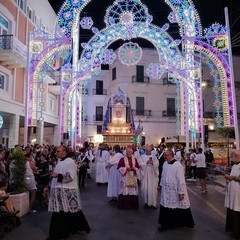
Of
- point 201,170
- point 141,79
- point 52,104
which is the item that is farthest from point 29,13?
point 201,170

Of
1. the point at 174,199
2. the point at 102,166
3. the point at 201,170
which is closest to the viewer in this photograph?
the point at 174,199

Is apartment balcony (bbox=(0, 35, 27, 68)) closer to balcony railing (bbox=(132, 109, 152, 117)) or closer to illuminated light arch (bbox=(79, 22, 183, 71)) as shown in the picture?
illuminated light arch (bbox=(79, 22, 183, 71))

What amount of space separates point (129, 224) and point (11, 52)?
14276 mm

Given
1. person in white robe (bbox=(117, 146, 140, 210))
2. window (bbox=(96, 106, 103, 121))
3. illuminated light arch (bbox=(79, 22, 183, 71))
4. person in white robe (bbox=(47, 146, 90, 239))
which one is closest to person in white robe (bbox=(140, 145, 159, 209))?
person in white robe (bbox=(117, 146, 140, 210))

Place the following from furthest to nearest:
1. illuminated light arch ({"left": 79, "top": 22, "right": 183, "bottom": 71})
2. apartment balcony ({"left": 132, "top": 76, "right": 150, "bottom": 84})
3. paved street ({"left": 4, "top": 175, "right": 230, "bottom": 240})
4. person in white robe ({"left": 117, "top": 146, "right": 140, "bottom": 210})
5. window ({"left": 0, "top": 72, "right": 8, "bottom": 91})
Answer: apartment balcony ({"left": 132, "top": 76, "right": 150, "bottom": 84}) < window ({"left": 0, "top": 72, "right": 8, "bottom": 91}) < illuminated light arch ({"left": 79, "top": 22, "right": 183, "bottom": 71}) < person in white robe ({"left": 117, "top": 146, "right": 140, "bottom": 210}) < paved street ({"left": 4, "top": 175, "right": 230, "bottom": 240})

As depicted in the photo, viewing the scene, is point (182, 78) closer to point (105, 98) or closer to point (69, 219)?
point (69, 219)

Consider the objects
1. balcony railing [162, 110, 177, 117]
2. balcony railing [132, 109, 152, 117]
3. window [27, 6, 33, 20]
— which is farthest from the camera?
balcony railing [162, 110, 177, 117]

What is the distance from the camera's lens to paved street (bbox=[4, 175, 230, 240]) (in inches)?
245

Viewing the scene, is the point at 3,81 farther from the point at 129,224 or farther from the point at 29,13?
the point at 129,224

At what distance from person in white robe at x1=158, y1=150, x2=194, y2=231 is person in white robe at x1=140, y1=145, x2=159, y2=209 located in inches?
86.4

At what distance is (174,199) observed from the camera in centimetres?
664

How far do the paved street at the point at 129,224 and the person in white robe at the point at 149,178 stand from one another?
39cm

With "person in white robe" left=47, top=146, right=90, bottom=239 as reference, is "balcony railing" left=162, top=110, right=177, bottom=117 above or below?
above

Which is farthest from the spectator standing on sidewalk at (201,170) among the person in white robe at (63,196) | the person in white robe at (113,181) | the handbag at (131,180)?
the person in white robe at (63,196)
